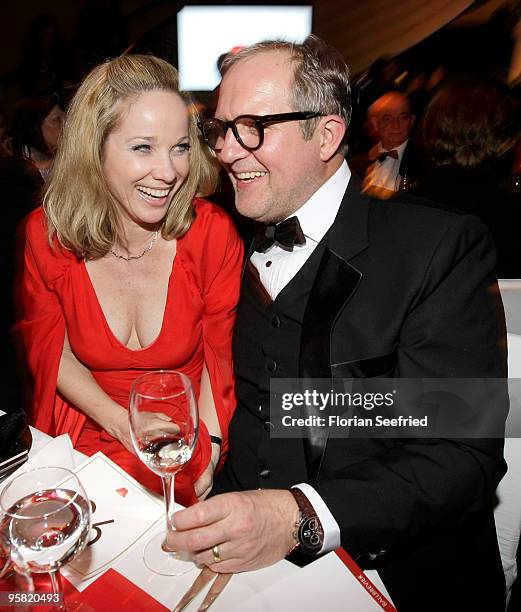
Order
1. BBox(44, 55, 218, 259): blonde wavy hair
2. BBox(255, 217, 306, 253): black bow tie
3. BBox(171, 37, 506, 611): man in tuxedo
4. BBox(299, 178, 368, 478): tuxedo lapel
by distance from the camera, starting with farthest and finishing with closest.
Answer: BBox(44, 55, 218, 259): blonde wavy hair
BBox(255, 217, 306, 253): black bow tie
BBox(299, 178, 368, 478): tuxedo lapel
BBox(171, 37, 506, 611): man in tuxedo

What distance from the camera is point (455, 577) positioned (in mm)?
1522

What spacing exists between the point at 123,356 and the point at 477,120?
2.63m

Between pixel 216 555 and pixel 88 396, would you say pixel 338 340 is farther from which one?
pixel 88 396

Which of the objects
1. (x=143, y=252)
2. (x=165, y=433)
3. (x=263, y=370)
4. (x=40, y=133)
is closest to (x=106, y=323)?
(x=143, y=252)

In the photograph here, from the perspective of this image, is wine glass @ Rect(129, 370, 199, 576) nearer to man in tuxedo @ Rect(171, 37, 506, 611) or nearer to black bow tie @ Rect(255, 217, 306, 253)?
man in tuxedo @ Rect(171, 37, 506, 611)

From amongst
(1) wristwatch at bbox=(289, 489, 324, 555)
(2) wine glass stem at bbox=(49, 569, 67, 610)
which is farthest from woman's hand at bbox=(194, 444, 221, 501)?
(2) wine glass stem at bbox=(49, 569, 67, 610)

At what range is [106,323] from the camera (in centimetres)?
212

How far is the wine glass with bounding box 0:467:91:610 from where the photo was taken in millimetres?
951

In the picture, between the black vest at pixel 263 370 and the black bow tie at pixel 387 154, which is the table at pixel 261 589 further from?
the black bow tie at pixel 387 154

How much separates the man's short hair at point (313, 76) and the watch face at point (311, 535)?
3.66ft

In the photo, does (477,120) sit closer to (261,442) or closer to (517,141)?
(517,141)

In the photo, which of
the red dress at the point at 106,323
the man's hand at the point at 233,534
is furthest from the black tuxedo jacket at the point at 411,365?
→ the red dress at the point at 106,323

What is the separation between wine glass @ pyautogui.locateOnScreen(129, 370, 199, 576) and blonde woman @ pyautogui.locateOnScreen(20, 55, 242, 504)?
794mm

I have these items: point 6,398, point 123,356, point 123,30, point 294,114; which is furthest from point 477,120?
point 123,30
